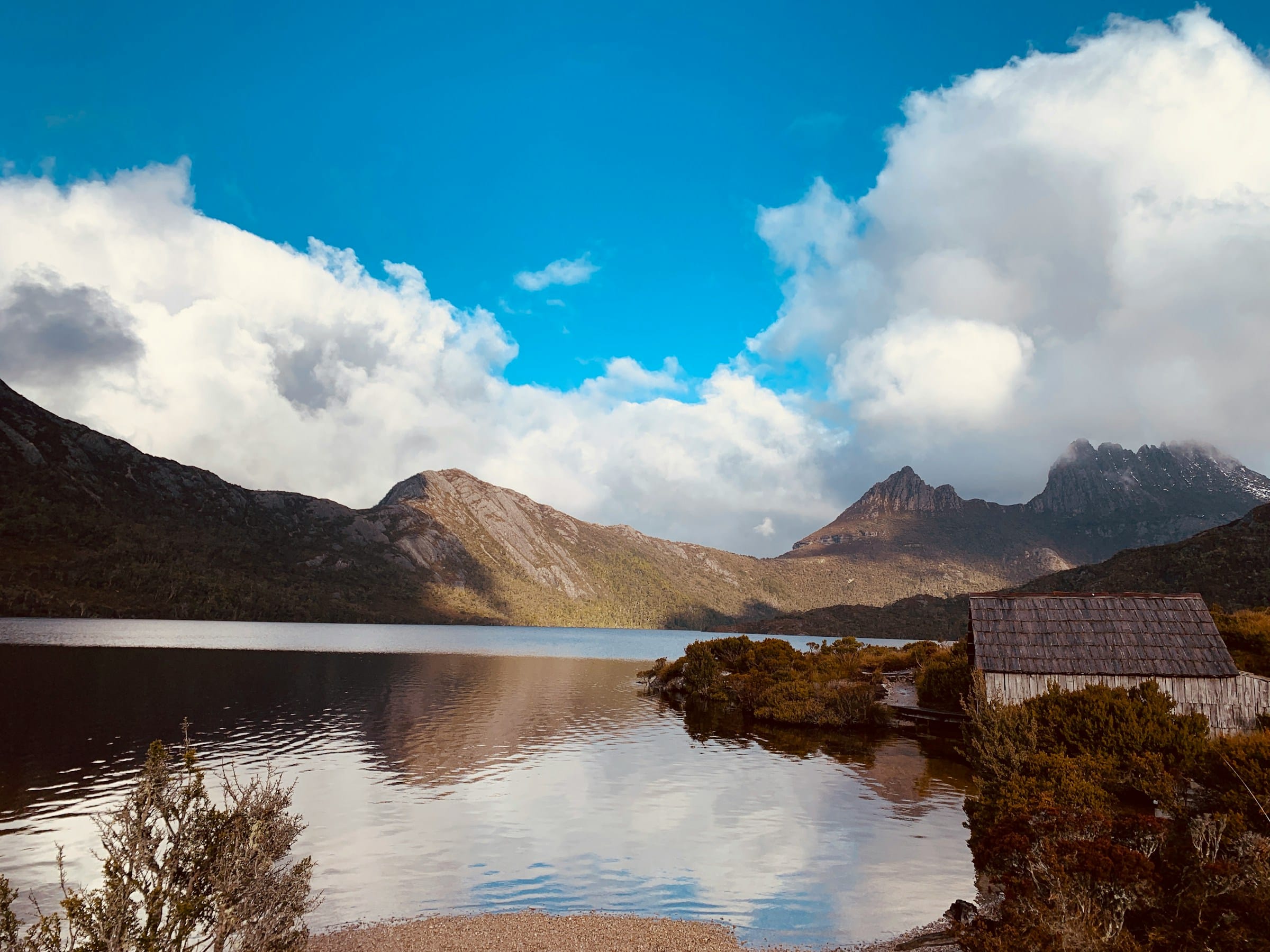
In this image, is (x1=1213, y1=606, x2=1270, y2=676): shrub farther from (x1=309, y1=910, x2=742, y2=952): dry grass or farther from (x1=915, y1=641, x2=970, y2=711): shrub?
(x1=309, y1=910, x2=742, y2=952): dry grass

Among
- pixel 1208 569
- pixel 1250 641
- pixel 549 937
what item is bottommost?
pixel 549 937

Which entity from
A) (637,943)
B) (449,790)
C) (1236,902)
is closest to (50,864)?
(449,790)

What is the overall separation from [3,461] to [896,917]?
9311 inches

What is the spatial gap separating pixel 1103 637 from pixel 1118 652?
730 mm

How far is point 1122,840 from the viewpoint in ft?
43.0

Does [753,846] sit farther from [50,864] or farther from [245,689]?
[245,689]

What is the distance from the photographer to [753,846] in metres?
20.8

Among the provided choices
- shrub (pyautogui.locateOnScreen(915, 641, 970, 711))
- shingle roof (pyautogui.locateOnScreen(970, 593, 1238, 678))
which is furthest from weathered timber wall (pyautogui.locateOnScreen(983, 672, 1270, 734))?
shrub (pyautogui.locateOnScreen(915, 641, 970, 711))

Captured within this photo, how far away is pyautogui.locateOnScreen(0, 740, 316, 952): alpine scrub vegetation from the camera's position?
7.91m

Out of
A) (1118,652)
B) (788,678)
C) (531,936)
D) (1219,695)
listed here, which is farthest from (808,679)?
(531,936)

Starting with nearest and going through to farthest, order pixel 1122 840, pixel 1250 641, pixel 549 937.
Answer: pixel 1122 840 < pixel 549 937 < pixel 1250 641

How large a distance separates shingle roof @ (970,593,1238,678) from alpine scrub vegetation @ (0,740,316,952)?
87.3 ft

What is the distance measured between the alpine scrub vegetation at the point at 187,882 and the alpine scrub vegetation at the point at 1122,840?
10.1m

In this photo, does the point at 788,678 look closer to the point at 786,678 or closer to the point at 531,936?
the point at 786,678
